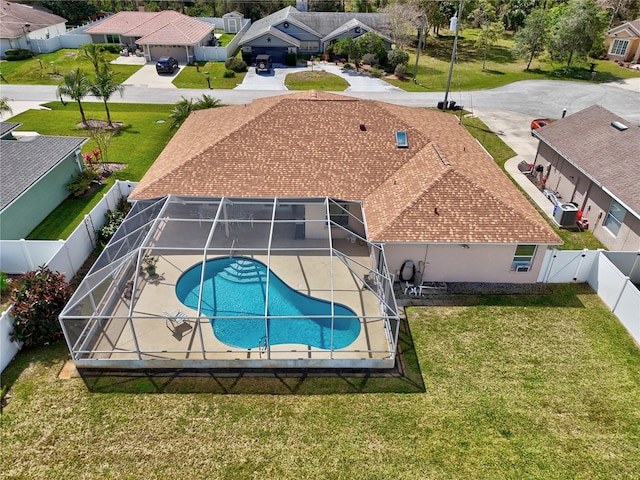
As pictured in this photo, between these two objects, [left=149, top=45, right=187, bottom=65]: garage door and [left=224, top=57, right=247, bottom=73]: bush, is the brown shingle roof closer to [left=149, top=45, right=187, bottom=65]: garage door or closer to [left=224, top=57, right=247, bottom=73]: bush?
[left=224, top=57, right=247, bottom=73]: bush

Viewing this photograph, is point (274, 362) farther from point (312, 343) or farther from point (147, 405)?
point (147, 405)

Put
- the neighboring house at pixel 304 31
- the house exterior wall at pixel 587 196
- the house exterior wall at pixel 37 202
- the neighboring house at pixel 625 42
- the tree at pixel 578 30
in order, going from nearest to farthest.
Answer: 1. the house exterior wall at pixel 587 196
2. the house exterior wall at pixel 37 202
3. the tree at pixel 578 30
4. the neighboring house at pixel 304 31
5. the neighboring house at pixel 625 42

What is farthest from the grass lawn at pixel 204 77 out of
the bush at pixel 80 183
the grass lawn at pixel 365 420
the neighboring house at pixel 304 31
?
the grass lawn at pixel 365 420

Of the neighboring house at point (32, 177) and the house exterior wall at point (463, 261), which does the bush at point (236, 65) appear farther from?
the house exterior wall at point (463, 261)

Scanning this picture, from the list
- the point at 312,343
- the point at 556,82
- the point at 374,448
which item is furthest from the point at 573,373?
the point at 556,82

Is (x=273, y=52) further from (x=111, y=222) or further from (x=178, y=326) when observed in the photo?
(x=178, y=326)

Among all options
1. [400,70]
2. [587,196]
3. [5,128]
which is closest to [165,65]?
[400,70]

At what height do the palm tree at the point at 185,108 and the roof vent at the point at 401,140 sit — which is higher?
the roof vent at the point at 401,140
